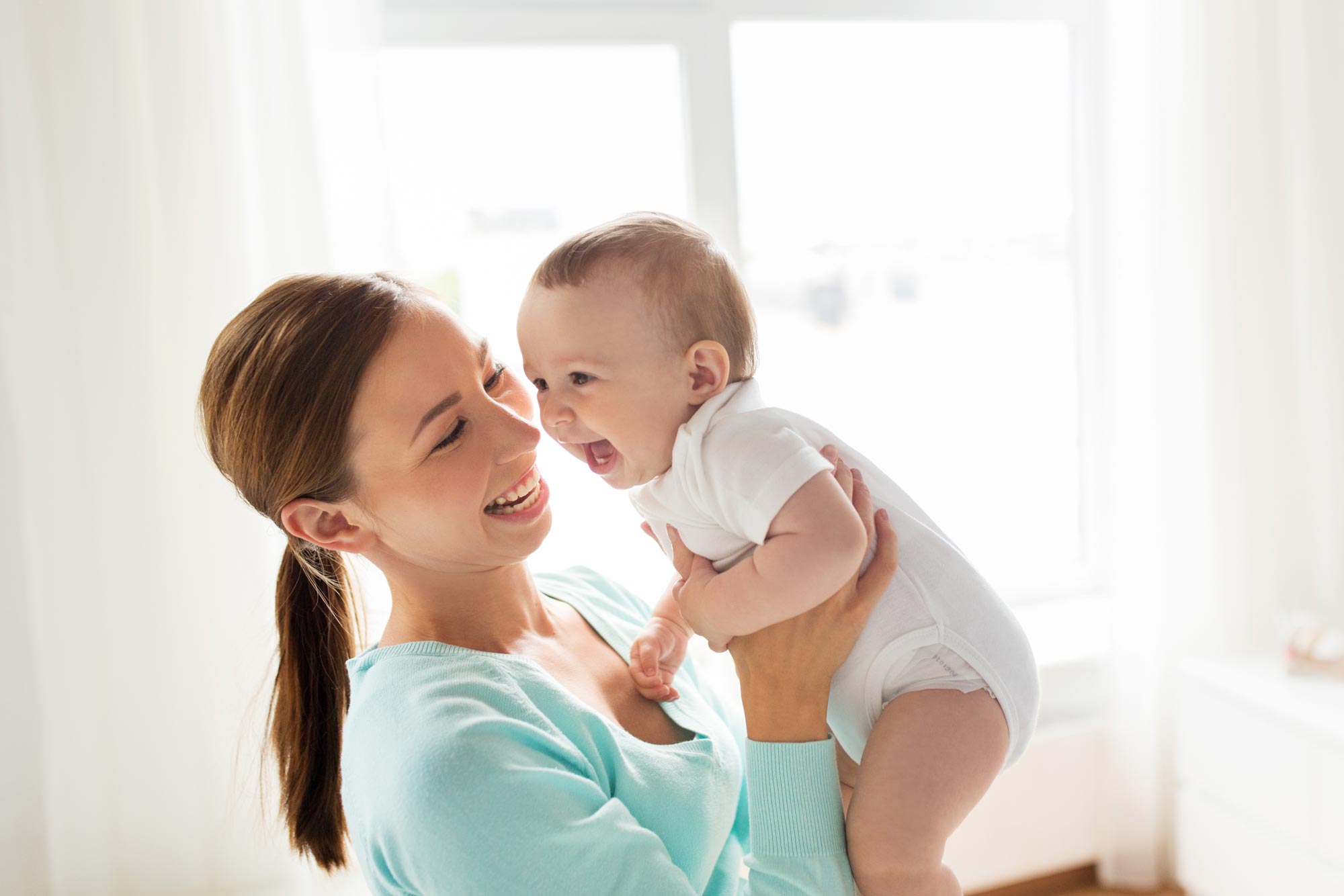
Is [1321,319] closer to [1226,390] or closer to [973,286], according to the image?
[1226,390]

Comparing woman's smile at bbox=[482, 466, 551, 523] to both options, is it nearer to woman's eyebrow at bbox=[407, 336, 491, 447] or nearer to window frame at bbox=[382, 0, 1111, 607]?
woman's eyebrow at bbox=[407, 336, 491, 447]

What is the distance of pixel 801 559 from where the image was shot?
1039 mm

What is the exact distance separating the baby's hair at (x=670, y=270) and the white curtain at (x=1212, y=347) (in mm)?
1954

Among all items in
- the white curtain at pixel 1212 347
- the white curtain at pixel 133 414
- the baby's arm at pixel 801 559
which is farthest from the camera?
the white curtain at pixel 1212 347

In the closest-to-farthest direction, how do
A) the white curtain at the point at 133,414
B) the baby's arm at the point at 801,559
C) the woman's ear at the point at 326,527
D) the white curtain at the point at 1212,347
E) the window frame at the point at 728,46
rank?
the baby's arm at the point at 801,559
the woman's ear at the point at 326,527
the white curtain at the point at 133,414
the window frame at the point at 728,46
the white curtain at the point at 1212,347

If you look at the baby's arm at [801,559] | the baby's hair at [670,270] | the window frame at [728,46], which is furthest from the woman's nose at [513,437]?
the window frame at [728,46]

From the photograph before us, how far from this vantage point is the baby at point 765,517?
3.48 ft

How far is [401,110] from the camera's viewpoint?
2398 mm

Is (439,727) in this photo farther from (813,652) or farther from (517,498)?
(813,652)

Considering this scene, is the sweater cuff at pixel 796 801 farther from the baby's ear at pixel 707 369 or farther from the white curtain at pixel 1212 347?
the white curtain at pixel 1212 347

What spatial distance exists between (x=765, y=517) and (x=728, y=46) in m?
1.84

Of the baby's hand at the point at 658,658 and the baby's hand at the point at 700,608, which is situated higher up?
the baby's hand at the point at 700,608

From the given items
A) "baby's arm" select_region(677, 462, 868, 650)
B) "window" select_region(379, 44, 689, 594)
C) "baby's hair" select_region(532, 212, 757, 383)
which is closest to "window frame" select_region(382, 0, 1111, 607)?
"window" select_region(379, 44, 689, 594)

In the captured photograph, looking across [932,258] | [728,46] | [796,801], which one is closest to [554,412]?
[796,801]
